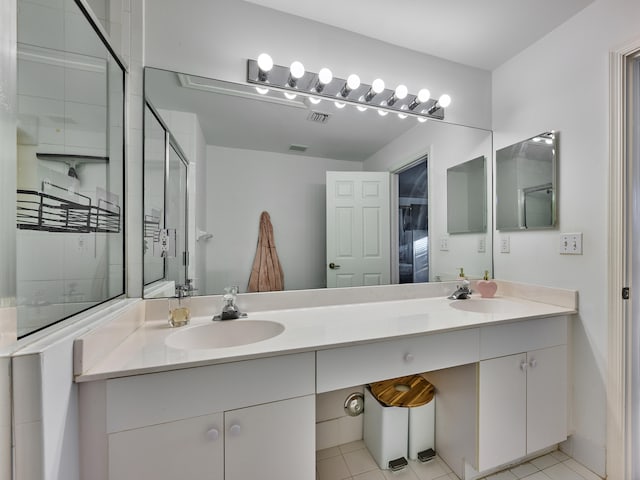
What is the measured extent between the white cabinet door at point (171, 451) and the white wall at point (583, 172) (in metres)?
1.64

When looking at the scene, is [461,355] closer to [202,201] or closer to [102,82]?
[202,201]

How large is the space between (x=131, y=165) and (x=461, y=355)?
156cm

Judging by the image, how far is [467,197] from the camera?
1.80 m

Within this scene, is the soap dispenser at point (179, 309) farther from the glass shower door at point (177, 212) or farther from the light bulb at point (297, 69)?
the light bulb at point (297, 69)

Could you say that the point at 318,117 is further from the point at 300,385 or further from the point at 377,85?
the point at 300,385

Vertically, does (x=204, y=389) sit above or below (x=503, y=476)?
above

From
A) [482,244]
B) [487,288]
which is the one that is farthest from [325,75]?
[487,288]

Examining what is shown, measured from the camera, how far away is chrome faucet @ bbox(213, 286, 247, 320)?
1177mm

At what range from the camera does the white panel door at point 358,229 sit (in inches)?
58.8

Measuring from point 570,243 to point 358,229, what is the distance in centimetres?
104

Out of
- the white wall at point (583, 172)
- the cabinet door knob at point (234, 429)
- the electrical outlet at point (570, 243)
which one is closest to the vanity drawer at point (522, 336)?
the white wall at point (583, 172)

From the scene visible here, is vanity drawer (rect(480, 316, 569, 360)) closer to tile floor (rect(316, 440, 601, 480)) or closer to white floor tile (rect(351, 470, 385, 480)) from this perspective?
tile floor (rect(316, 440, 601, 480))

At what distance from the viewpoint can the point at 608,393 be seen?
124 cm

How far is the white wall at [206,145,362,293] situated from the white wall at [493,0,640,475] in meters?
1.06
